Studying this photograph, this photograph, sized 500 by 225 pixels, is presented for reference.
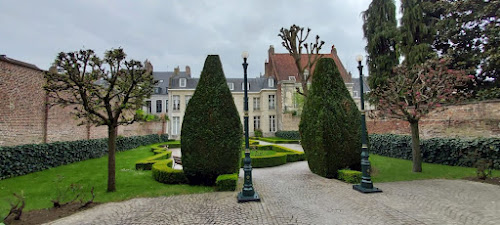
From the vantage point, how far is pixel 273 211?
5.49 m

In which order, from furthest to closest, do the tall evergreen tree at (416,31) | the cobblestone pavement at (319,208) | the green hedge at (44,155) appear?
the tall evergreen tree at (416,31), the green hedge at (44,155), the cobblestone pavement at (319,208)

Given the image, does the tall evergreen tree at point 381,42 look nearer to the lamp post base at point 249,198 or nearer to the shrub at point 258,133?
the shrub at point 258,133

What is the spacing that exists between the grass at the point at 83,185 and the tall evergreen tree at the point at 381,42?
1921 cm

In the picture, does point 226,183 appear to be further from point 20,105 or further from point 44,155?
point 20,105

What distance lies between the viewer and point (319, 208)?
5660mm

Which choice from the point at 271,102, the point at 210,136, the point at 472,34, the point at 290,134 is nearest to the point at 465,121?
the point at 472,34

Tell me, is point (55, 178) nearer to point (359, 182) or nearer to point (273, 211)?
point (273, 211)

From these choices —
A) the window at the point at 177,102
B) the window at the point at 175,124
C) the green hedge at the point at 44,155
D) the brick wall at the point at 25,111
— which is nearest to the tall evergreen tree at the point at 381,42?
the brick wall at the point at 25,111

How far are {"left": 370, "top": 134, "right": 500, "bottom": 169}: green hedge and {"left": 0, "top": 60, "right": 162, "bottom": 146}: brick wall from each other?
16.5 m

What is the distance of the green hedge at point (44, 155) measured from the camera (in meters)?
8.81

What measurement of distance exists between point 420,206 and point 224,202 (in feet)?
16.2

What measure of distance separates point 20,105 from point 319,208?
12.4 metres

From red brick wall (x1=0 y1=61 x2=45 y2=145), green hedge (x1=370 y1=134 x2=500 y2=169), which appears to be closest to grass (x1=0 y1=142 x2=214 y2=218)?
red brick wall (x1=0 y1=61 x2=45 y2=145)

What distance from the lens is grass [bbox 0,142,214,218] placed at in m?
6.70
